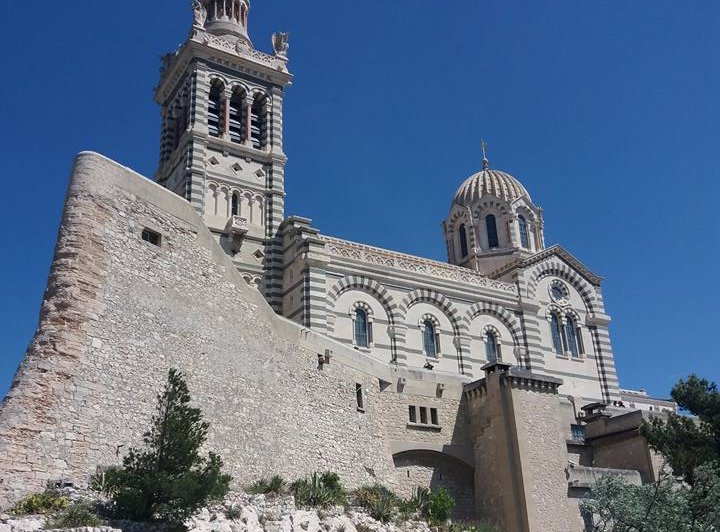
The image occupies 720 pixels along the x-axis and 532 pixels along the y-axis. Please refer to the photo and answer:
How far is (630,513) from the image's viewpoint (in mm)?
19672

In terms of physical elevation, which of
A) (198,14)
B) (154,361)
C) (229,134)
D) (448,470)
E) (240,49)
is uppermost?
(198,14)

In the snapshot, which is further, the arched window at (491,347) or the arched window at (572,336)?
the arched window at (572,336)

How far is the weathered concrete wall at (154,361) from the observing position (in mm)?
14672

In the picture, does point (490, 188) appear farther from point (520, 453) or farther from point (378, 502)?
point (378, 502)

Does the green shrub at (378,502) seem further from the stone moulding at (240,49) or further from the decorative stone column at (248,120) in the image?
the stone moulding at (240,49)

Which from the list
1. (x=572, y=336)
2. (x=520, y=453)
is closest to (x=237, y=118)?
(x=572, y=336)

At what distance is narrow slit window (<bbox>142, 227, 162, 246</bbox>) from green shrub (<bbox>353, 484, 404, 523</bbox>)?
839 centimetres

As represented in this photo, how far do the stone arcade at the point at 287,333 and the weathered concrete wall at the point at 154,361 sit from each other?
4 centimetres

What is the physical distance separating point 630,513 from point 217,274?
37.6 ft

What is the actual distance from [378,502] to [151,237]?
889 centimetres

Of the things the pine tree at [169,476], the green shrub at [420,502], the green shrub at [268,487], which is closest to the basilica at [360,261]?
the green shrub at [420,502]

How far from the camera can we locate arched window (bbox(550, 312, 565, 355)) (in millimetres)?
38972

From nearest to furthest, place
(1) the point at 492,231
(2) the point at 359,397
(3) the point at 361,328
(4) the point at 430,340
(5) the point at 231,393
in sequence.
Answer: (5) the point at 231,393
(2) the point at 359,397
(3) the point at 361,328
(4) the point at 430,340
(1) the point at 492,231

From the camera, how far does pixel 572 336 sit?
39781mm
